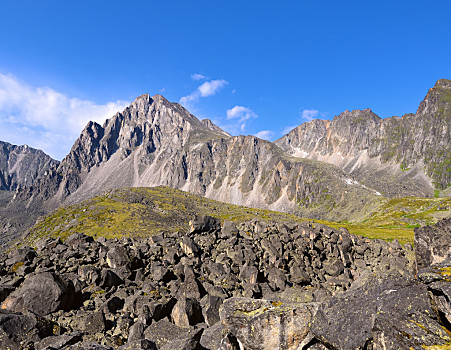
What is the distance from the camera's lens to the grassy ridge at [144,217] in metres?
106

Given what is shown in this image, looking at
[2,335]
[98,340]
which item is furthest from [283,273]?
[2,335]

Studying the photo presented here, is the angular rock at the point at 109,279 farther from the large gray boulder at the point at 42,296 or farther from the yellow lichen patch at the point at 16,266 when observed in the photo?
Result: the yellow lichen patch at the point at 16,266

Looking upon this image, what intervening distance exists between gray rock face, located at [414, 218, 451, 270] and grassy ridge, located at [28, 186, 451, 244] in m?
77.2

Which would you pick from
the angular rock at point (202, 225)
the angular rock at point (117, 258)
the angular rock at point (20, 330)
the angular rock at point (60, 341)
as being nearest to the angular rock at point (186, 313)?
the angular rock at point (60, 341)

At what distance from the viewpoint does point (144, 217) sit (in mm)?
123875

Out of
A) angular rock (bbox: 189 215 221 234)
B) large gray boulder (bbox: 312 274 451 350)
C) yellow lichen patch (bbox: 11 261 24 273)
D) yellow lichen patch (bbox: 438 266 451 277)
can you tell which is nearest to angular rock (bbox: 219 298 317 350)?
large gray boulder (bbox: 312 274 451 350)

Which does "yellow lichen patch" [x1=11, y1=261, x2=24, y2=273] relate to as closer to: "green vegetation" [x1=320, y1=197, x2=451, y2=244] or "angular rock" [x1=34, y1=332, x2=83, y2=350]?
"angular rock" [x1=34, y1=332, x2=83, y2=350]

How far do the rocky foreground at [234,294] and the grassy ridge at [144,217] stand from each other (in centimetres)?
6756

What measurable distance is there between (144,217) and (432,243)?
11830 centimetres

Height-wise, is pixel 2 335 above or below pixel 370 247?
below

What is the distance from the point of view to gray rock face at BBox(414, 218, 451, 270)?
68.2 ft

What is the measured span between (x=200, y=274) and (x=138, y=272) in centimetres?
619

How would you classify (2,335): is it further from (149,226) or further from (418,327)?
(149,226)

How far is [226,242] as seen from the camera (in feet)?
117
